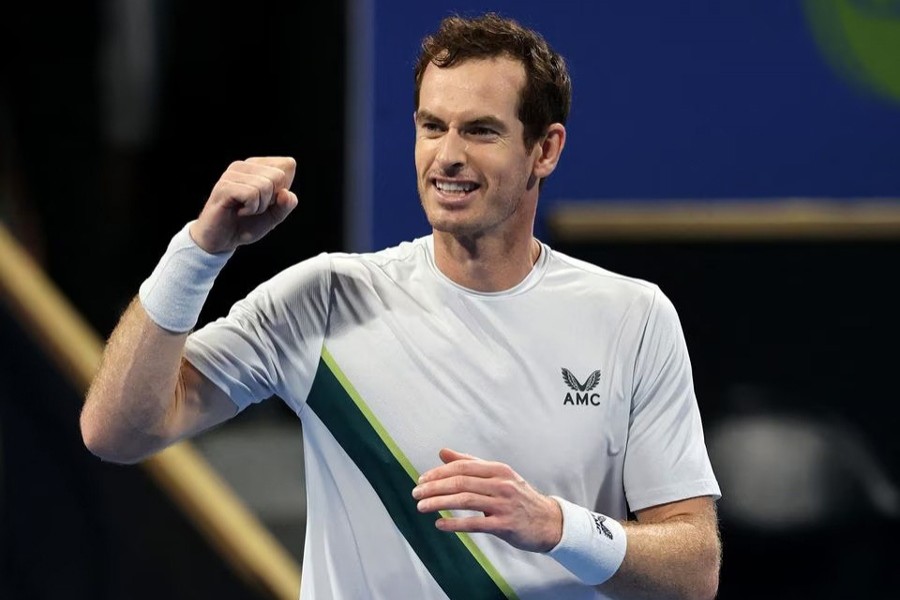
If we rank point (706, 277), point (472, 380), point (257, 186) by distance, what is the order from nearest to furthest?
point (257, 186) < point (472, 380) < point (706, 277)

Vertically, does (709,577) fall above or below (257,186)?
below

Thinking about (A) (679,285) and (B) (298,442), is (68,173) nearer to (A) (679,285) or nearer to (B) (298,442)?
(B) (298,442)

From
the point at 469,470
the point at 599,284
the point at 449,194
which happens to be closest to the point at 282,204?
the point at 449,194

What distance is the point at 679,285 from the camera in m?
5.12

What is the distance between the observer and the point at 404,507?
10.4 ft

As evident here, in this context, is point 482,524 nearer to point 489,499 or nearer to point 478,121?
point 489,499

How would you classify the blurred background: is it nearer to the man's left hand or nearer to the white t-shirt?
the white t-shirt

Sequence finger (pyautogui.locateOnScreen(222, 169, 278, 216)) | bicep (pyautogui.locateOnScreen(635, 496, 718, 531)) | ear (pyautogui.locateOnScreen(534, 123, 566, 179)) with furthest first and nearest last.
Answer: ear (pyautogui.locateOnScreen(534, 123, 566, 179)) → bicep (pyautogui.locateOnScreen(635, 496, 718, 531)) → finger (pyautogui.locateOnScreen(222, 169, 278, 216))

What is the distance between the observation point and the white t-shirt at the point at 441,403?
3180mm

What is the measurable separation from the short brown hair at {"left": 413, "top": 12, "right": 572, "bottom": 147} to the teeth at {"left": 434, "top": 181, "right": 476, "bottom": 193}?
170 mm

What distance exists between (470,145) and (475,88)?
110mm

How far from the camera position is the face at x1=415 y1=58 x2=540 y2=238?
10.4ft

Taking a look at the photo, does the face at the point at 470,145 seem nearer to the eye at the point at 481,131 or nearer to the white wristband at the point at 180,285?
the eye at the point at 481,131

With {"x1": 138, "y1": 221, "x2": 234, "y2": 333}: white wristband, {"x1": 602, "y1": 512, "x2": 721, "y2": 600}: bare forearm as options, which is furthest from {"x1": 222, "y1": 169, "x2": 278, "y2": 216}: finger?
{"x1": 602, "y1": 512, "x2": 721, "y2": 600}: bare forearm
